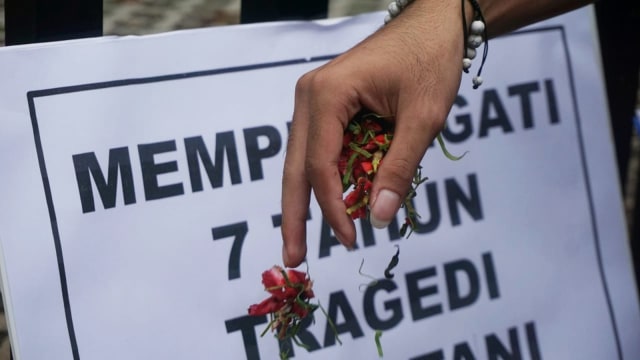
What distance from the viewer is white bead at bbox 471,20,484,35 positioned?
3.57ft

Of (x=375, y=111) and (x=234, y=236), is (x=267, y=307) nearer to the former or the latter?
(x=234, y=236)

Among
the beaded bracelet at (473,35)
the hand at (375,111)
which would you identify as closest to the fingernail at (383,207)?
the hand at (375,111)

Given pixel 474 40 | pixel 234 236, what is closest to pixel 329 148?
pixel 474 40

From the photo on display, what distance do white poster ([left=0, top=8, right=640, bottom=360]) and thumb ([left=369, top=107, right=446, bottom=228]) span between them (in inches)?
14.9

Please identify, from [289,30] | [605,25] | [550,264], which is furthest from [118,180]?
[605,25]

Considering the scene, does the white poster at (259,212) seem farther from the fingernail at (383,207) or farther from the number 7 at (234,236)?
the fingernail at (383,207)

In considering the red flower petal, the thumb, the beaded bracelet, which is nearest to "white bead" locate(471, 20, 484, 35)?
the beaded bracelet

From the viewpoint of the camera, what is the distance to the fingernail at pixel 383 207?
0.91m

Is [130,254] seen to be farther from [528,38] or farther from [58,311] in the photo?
[528,38]

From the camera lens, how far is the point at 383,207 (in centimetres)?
91

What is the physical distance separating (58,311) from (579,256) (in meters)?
0.83

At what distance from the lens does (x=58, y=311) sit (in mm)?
1145

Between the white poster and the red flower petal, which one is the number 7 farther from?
the red flower petal

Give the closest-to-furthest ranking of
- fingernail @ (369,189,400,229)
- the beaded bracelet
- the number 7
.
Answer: fingernail @ (369,189,400,229)
the beaded bracelet
the number 7
